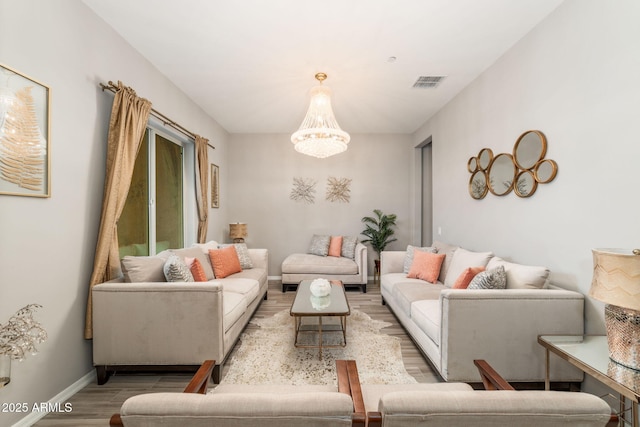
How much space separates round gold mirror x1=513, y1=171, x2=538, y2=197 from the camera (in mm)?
2500

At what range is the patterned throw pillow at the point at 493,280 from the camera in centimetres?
225

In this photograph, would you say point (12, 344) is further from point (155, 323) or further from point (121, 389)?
point (121, 389)

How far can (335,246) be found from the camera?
539cm

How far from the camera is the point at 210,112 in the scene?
4.57 m

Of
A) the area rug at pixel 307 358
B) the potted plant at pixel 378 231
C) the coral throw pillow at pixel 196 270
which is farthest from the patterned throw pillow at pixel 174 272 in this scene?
the potted plant at pixel 378 231

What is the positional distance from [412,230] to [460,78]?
297 centimetres

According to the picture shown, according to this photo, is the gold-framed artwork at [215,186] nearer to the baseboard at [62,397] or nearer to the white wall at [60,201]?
the white wall at [60,201]

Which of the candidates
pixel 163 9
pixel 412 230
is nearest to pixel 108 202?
pixel 163 9

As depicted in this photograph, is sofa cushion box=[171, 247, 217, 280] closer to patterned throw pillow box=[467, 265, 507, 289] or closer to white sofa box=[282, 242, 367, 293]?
white sofa box=[282, 242, 367, 293]

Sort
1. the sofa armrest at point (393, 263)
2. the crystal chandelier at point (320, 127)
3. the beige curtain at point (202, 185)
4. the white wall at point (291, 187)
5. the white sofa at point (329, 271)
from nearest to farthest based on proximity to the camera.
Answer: the crystal chandelier at point (320, 127)
the sofa armrest at point (393, 263)
the beige curtain at point (202, 185)
the white sofa at point (329, 271)
the white wall at point (291, 187)

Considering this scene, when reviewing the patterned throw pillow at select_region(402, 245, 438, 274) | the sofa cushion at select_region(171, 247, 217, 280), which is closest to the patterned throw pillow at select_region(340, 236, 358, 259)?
the patterned throw pillow at select_region(402, 245, 438, 274)

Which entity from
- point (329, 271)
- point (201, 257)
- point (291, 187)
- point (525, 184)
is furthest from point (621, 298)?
point (291, 187)

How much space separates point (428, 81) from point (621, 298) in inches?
114

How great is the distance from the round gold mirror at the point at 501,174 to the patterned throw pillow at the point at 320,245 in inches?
116
